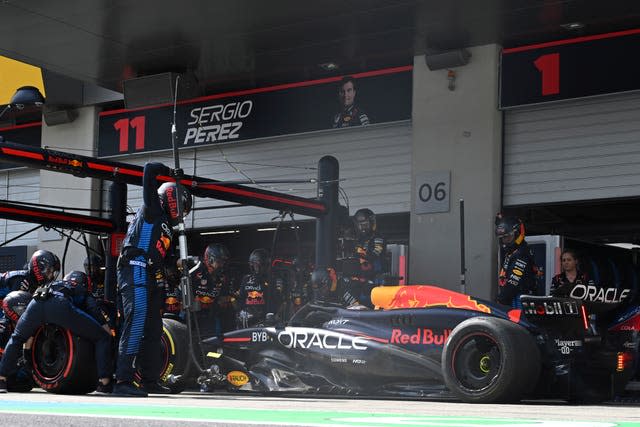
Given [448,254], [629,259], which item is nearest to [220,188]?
[448,254]

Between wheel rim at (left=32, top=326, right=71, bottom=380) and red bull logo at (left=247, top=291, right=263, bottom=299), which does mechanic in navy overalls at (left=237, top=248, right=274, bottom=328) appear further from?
wheel rim at (left=32, top=326, right=71, bottom=380)

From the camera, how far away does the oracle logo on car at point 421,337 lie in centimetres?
891

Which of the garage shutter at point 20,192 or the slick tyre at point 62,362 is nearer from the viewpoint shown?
the slick tyre at point 62,362

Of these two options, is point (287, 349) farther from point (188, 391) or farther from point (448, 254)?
point (448, 254)

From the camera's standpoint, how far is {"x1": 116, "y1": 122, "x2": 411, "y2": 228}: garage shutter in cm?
1577

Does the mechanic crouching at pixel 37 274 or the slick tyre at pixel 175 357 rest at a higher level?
the mechanic crouching at pixel 37 274

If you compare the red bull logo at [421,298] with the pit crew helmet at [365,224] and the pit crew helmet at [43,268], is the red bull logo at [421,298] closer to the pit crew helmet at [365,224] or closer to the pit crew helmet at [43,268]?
the pit crew helmet at [43,268]

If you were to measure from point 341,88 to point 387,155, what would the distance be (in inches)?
45.4

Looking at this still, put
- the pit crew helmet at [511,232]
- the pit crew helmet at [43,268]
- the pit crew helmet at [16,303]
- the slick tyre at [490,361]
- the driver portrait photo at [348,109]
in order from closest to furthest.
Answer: the slick tyre at [490,361], the pit crew helmet at [16,303], the pit crew helmet at [43,268], the pit crew helmet at [511,232], the driver portrait photo at [348,109]

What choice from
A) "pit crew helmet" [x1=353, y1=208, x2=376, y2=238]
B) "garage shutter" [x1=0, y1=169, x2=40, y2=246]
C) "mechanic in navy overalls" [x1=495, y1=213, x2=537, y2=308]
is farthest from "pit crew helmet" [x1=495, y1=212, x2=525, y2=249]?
"garage shutter" [x1=0, y1=169, x2=40, y2=246]

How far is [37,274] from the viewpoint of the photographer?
420 inches

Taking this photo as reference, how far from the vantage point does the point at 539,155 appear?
14367 mm

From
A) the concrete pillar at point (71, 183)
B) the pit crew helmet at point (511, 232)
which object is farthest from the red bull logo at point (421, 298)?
the concrete pillar at point (71, 183)

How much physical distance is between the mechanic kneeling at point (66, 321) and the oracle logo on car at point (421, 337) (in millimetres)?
2297
